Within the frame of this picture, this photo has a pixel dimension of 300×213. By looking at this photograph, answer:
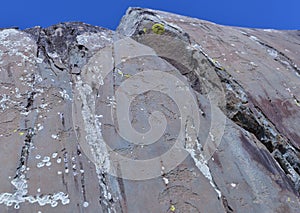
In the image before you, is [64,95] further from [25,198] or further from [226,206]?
[226,206]

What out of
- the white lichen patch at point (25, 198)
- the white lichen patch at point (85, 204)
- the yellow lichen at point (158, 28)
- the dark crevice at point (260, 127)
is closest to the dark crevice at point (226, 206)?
the dark crevice at point (260, 127)

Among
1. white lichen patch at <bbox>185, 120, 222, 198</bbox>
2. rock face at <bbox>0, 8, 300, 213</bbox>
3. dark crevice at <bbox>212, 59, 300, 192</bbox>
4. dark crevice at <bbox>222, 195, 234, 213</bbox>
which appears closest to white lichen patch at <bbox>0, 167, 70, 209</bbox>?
rock face at <bbox>0, 8, 300, 213</bbox>

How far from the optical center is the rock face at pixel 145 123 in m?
3.55

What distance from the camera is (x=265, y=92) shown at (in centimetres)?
533

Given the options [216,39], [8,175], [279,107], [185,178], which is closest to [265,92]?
[279,107]

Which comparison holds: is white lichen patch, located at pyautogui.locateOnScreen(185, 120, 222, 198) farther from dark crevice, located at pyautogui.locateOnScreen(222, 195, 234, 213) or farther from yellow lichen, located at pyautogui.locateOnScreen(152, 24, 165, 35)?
yellow lichen, located at pyautogui.locateOnScreen(152, 24, 165, 35)

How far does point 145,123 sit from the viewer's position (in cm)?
426

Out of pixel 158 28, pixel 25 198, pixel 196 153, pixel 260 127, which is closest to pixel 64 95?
pixel 25 198

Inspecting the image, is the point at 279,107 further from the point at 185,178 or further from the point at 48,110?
the point at 48,110

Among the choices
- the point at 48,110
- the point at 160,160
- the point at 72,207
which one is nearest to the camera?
the point at 72,207

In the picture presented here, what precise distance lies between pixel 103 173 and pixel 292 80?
3629mm

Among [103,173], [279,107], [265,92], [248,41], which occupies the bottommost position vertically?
[103,173]

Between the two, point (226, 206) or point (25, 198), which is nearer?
point (25, 198)

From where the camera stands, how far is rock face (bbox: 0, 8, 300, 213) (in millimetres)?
3553
